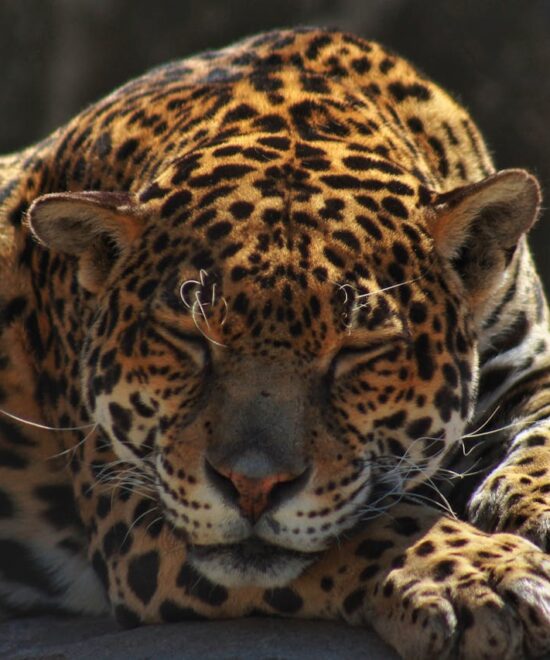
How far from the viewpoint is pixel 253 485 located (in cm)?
548

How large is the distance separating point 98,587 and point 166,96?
100 inches

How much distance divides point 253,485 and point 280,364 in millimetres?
565

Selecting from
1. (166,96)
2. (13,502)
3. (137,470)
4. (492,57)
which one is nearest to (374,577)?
(137,470)

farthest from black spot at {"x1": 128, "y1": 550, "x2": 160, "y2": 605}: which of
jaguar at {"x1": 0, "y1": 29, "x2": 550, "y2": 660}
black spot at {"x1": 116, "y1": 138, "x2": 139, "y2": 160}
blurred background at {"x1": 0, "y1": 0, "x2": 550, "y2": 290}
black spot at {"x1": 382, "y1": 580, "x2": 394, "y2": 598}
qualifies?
blurred background at {"x1": 0, "y1": 0, "x2": 550, "y2": 290}

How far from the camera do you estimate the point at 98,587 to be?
24.2 ft

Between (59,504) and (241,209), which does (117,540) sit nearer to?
(59,504)

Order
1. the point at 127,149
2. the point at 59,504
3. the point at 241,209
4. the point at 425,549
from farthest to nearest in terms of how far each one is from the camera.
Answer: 1. the point at 59,504
2. the point at 127,149
3. the point at 241,209
4. the point at 425,549

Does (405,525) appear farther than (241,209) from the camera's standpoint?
No

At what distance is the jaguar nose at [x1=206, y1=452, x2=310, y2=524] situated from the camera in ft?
18.0

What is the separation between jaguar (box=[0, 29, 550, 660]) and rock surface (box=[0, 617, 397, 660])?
86mm

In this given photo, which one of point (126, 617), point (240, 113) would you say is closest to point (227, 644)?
point (126, 617)

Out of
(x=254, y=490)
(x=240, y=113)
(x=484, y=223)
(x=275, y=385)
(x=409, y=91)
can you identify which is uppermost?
(x=409, y=91)

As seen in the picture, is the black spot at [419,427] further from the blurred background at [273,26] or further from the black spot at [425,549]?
the blurred background at [273,26]

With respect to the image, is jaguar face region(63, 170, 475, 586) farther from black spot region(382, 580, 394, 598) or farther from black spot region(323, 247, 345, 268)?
black spot region(382, 580, 394, 598)
